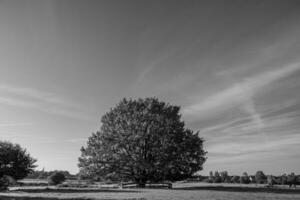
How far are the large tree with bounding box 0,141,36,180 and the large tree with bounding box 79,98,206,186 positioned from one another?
30.2 feet

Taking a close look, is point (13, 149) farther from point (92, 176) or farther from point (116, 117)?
point (116, 117)

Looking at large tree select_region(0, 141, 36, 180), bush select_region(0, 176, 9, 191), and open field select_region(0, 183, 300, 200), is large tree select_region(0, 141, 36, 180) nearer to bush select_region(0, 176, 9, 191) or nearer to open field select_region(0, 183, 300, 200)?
bush select_region(0, 176, 9, 191)

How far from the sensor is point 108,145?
4712 centimetres

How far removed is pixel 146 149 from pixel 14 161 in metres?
22.0

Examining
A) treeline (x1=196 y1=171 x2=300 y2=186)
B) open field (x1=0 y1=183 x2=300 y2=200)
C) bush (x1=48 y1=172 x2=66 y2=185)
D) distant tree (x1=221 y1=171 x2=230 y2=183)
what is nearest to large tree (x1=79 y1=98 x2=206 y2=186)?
open field (x1=0 y1=183 x2=300 y2=200)

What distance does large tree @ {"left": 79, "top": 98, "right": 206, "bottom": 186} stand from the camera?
46719 millimetres

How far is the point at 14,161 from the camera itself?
148 ft

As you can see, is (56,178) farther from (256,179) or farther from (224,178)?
(256,179)

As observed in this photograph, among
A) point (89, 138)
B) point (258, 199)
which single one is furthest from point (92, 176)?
point (258, 199)

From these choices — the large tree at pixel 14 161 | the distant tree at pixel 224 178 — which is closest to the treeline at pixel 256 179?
the distant tree at pixel 224 178

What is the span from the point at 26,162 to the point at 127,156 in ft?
57.9

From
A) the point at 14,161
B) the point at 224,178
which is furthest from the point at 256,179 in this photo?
the point at 14,161

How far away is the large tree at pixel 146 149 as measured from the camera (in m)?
46.7

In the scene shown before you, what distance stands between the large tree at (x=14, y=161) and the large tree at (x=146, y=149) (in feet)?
30.2
